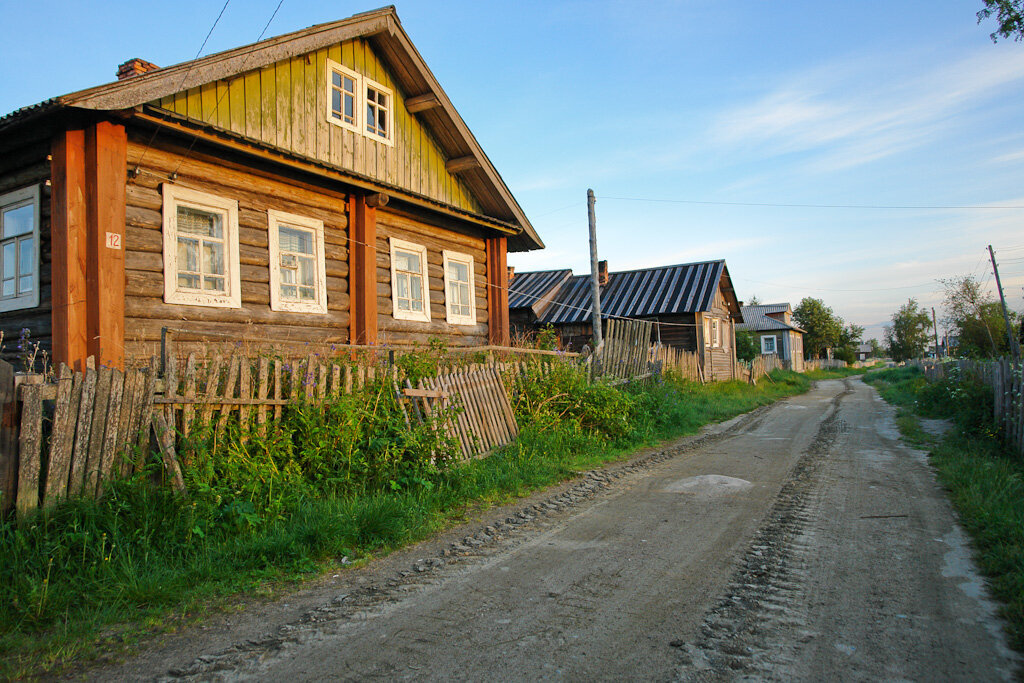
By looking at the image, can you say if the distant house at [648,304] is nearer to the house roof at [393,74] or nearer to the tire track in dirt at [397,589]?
the house roof at [393,74]

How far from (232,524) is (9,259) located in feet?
17.9

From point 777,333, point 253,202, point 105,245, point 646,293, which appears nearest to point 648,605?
point 105,245

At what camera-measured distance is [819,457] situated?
31.6 feet

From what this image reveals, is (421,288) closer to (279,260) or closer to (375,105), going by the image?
(279,260)

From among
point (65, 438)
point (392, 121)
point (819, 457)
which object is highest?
point (392, 121)

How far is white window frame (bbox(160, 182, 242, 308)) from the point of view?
7832mm

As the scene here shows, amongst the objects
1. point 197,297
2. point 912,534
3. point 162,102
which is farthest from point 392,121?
point 912,534

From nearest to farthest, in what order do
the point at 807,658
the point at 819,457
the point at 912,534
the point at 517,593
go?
the point at 807,658 → the point at 517,593 → the point at 912,534 → the point at 819,457

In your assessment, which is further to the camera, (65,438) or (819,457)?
(819,457)

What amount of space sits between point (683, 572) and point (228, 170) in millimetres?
7828

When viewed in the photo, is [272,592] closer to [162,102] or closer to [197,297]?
[197,297]

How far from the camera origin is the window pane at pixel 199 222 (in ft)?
26.8

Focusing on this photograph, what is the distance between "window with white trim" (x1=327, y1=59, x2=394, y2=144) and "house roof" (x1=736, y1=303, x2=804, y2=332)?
4313 centimetres

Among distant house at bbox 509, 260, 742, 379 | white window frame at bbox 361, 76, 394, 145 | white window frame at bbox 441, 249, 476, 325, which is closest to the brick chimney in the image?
white window frame at bbox 361, 76, 394, 145
